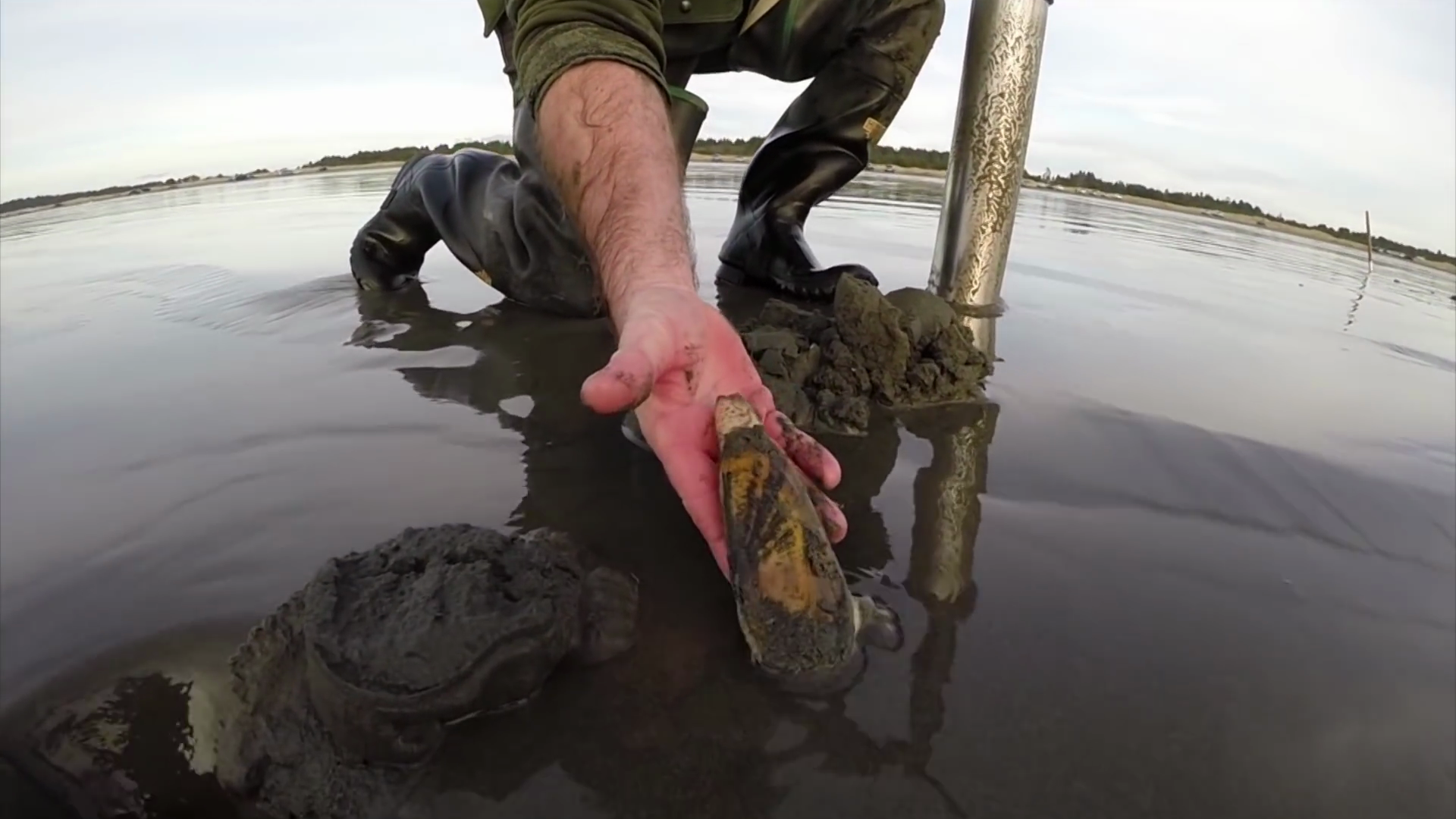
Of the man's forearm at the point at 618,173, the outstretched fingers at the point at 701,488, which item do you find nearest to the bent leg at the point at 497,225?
the man's forearm at the point at 618,173

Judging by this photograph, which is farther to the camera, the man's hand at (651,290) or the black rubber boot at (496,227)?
the black rubber boot at (496,227)

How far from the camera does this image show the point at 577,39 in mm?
1302

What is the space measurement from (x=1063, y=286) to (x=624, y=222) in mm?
2939

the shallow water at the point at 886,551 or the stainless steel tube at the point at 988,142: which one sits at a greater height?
the stainless steel tube at the point at 988,142

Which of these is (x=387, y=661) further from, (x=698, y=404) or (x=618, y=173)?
(x=618, y=173)

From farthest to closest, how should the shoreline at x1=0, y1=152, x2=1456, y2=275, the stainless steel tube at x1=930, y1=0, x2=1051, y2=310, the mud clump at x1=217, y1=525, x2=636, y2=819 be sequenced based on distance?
the shoreline at x1=0, y1=152, x2=1456, y2=275 → the stainless steel tube at x1=930, y1=0, x2=1051, y2=310 → the mud clump at x1=217, y1=525, x2=636, y2=819

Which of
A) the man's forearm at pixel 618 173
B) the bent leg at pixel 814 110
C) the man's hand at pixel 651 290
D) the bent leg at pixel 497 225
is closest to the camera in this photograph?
the man's hand at pixel 651 290

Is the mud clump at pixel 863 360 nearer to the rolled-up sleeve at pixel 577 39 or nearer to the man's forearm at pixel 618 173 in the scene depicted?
the man's forearm at pixel 618 173

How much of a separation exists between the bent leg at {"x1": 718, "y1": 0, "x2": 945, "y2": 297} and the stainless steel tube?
28 cm

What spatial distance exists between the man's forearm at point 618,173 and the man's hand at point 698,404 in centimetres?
7

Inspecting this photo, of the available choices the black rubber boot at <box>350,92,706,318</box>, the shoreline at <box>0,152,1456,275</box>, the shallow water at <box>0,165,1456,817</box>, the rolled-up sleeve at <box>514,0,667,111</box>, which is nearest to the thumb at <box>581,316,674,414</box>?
the shallow water at <box>0,165,1456,817</box>

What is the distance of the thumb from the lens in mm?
804

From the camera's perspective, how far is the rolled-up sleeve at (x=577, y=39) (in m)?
1.29

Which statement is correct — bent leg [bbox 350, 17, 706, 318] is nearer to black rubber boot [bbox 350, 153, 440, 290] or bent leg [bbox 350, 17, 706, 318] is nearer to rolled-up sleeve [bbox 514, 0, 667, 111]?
black rubber boot [bbox 350, 153, 440, 290]
